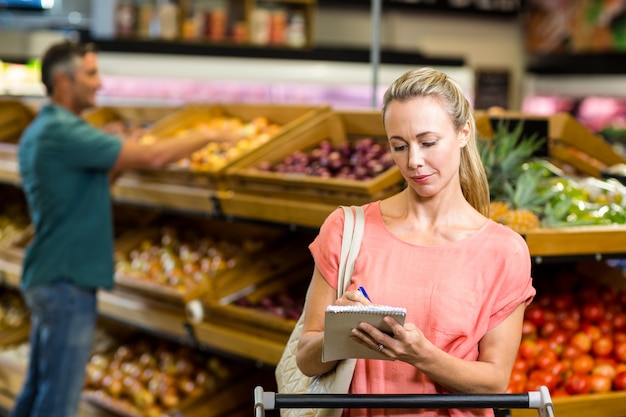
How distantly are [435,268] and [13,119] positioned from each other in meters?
5.34

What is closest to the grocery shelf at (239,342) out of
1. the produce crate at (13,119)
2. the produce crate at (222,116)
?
the produce crate at (222,116)

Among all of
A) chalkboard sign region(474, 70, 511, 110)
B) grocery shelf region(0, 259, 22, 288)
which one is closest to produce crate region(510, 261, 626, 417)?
grocery shelf region(0, 259, 22, 288)

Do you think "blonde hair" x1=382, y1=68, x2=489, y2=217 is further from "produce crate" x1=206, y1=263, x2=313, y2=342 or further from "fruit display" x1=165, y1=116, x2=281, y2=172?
Result: "fruit display" x1=165, y1=116, x2=281, y2=172

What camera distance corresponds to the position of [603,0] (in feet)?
37.4

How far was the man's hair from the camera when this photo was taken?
461 cm

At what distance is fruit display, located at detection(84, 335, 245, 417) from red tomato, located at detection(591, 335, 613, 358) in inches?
79.0

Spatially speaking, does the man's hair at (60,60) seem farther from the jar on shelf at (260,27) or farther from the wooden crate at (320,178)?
the jar on shelf at (260,27)

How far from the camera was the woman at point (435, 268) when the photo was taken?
223 cm

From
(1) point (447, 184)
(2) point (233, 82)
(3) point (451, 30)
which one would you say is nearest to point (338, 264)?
(1) point (447, 184)

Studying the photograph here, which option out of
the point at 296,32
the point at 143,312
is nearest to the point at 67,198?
the point at 143,312

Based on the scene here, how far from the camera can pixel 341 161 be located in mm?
4430

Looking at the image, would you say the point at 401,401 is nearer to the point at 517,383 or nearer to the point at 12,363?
the point at 517,383

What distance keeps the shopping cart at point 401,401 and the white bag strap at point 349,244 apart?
0.26m

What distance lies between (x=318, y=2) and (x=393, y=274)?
32.5ft
